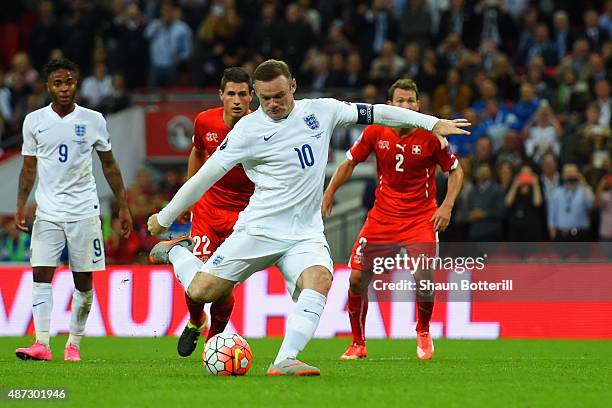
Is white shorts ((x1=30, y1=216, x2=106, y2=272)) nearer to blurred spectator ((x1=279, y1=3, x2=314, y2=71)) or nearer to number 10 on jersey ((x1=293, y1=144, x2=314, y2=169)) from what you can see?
number 10 on jersey ((x1=293, y1=144, x2=314, y2=169))

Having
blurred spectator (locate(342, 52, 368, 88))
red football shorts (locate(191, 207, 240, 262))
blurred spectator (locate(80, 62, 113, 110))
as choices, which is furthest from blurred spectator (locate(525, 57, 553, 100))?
red football shorts (locate(191, 207, 240, 262))

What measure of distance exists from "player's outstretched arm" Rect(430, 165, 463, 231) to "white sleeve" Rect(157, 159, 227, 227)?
293cm

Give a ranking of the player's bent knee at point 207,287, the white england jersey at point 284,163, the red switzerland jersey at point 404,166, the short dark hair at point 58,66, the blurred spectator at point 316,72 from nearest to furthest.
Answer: the white england jersey at point 284,163
the player's bent knee at point 207,287
the short dark hair at point 58,66
the red switzerland jersey at point 404,166
the blurred spectator at point 316,72

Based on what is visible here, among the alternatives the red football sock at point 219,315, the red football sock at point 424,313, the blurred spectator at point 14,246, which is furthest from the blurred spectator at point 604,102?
the red football sock at point 219,315

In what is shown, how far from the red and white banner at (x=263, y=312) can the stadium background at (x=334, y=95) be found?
2 centimetres

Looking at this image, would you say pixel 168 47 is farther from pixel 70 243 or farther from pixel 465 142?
pixel 70 243

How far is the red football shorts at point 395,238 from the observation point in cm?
1205

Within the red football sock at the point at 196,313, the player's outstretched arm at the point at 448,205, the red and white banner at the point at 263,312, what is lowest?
the red and white banner at the point at 263,312

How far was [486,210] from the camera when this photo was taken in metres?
18.1

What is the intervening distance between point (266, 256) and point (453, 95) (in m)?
11.9

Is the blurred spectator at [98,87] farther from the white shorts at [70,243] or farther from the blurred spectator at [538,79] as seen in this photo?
the white shorts at [70,243]

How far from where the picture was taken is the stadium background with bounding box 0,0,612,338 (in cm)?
1619

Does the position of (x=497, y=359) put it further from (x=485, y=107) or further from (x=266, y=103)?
(x=485, y=107)

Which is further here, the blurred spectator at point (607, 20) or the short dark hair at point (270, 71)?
the blurred spectator at point (607, 20)
